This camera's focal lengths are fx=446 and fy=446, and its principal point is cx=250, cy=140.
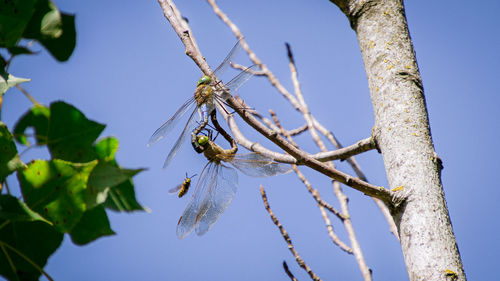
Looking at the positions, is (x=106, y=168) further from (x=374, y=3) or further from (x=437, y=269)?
(x=374, y=3)

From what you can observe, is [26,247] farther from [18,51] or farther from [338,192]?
[338,192]

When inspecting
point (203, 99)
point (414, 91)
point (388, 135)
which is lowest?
point (203, 99)

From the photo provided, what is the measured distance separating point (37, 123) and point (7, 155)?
0.17m

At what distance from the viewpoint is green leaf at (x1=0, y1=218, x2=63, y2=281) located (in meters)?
1.06

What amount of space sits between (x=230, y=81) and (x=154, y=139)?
362mm

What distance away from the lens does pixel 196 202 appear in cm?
156

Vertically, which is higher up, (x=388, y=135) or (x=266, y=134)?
(x=388, y=135)

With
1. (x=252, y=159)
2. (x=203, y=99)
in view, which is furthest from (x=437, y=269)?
(x=203, y=99)

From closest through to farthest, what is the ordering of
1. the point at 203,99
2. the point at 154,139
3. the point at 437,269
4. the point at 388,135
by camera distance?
the point at 437,269, the point at 388,135, the point at 203,99, the point at 154,139

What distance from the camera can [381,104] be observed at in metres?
1.27

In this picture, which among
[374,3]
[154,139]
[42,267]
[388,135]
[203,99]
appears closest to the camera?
[42,267]

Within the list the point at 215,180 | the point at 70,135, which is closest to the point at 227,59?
the point at 215,180

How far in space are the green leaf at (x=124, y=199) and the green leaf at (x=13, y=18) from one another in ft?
1.54

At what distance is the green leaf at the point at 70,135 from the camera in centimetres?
116
